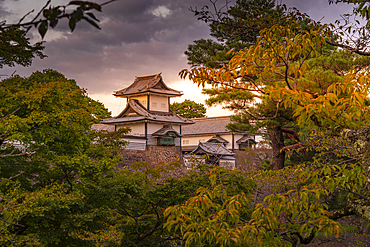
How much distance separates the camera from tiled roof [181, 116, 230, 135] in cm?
2922

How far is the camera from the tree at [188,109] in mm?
40438

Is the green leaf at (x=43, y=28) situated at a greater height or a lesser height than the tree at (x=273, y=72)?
lesser

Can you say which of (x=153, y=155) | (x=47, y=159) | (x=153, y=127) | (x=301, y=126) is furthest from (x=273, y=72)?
(x=153, y=127)

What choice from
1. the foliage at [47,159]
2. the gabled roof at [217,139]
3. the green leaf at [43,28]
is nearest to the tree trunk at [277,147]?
the foliage at [47,159]

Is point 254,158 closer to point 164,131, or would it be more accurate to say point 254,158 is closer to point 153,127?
point 164,131

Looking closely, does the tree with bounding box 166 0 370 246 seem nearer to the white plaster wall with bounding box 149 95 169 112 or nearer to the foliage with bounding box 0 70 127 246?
the foliage with bounding box 0 70 127 246

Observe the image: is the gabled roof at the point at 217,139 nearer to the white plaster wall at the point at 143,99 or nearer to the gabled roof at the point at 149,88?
the gabled roof at the point at 149,88

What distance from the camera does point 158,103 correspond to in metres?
22.5

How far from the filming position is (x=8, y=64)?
17.0 feet

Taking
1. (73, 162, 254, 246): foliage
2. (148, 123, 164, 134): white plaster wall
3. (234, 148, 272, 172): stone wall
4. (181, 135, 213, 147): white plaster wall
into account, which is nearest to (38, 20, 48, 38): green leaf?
(73, 162, 254, 246): foliage

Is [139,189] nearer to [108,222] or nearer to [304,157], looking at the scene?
[108,222]

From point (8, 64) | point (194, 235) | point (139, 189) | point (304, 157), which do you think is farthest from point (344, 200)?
point (8, 64)

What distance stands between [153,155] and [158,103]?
453cm

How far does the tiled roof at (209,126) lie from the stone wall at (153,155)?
821 centimetres
